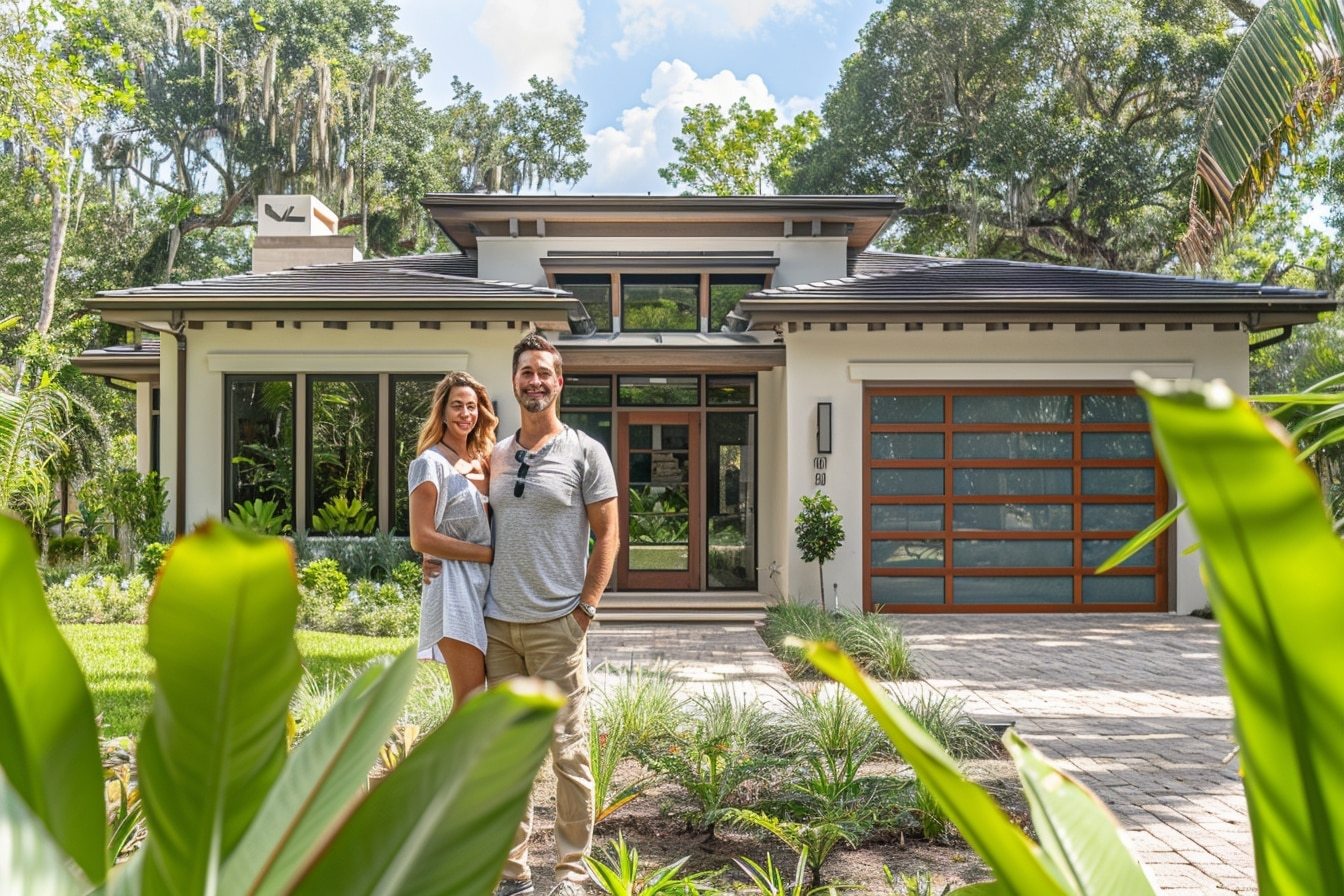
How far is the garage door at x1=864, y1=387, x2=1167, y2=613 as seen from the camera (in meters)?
12.2

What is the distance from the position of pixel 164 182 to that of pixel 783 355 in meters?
25.6

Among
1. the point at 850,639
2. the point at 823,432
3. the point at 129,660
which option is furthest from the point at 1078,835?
the point at 823,432

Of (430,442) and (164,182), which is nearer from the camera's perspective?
(430,442)

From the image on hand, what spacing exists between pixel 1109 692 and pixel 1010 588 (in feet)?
15.1

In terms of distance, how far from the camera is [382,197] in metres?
29.1

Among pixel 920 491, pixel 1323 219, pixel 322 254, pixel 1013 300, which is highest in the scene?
pixel 1323 219

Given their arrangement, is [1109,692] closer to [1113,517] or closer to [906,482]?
[906,482]

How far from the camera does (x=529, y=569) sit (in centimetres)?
375

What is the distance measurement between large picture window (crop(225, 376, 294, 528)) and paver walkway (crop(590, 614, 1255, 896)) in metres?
4.46

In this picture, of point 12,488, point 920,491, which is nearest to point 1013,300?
point 920,491

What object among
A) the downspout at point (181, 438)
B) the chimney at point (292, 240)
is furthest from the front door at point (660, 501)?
the chimney at point (292, 240)

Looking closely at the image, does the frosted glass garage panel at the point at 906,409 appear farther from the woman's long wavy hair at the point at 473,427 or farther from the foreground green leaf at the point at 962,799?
the foreground green leaf at the point at 962,799

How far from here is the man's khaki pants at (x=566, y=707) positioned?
146 inches

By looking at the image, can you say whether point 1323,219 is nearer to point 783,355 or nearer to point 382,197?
point 783,355
